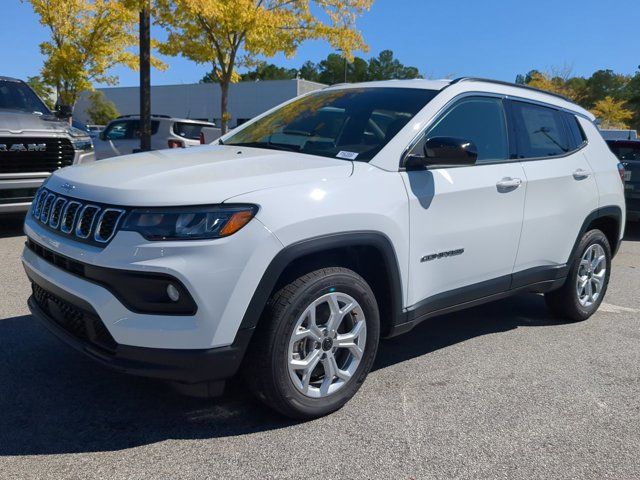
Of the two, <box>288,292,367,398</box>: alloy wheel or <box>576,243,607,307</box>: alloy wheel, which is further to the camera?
<box>576,243,607,307</box>: alloy wheel

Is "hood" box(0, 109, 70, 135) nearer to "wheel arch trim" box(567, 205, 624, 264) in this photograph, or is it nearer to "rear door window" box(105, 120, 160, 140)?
"wheel arch trim" box(567, 205, 624, 264)

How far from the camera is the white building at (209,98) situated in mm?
41656

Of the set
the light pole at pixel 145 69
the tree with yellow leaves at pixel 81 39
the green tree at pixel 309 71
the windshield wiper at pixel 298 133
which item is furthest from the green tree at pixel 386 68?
the windshield wiper at pixel 298 133

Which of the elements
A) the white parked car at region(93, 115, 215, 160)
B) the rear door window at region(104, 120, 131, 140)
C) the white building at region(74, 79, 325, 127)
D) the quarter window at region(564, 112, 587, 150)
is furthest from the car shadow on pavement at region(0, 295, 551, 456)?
the white building at region(74, 79, 325, 127)

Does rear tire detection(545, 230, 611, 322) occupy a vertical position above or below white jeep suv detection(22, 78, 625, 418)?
below

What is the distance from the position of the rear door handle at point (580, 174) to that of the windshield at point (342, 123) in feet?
4.98

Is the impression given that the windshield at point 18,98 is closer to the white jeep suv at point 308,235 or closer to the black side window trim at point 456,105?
the white jeep suv at point 308,235

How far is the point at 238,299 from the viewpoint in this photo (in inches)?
105

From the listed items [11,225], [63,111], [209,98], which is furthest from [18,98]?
[209,98]

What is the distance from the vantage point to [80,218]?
285 cm

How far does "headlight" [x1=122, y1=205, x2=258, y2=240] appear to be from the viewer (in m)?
2.61

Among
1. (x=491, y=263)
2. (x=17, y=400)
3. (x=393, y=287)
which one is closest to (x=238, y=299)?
(x=393, y=287)

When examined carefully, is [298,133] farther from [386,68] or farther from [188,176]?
[386,68]

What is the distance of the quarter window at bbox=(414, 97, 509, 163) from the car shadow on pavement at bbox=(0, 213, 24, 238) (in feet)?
20.0
